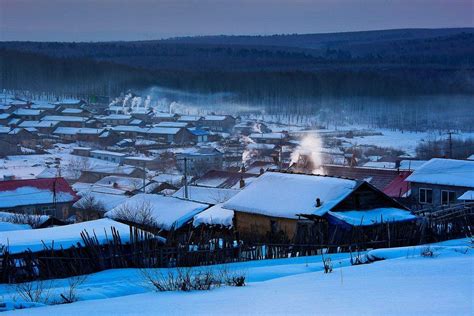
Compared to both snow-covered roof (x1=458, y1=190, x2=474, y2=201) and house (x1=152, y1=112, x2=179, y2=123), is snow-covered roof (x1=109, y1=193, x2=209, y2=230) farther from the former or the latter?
house (x1=152, y1=112, x2=179, y2=123)

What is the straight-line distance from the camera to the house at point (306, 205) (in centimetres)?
1316

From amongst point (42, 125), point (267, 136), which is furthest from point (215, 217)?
point (42, 125)

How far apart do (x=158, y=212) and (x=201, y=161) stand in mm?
28671

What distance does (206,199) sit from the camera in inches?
933

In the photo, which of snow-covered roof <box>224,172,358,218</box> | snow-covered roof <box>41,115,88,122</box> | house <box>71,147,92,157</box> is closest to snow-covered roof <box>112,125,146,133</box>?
snow-covered roof <box>41,115,88,122</box>

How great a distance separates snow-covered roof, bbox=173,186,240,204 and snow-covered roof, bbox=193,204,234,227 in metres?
7.38

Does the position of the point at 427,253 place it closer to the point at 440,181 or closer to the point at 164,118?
the point at 440,181

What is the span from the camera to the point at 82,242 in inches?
366

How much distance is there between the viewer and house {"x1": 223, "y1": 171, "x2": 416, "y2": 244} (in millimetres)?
13156

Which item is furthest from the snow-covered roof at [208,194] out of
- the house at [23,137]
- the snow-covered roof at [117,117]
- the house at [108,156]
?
the snow-covered roof at [117,117]

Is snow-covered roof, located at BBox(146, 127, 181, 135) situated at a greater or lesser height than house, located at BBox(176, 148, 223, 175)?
greater

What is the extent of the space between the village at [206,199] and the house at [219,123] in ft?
15.5

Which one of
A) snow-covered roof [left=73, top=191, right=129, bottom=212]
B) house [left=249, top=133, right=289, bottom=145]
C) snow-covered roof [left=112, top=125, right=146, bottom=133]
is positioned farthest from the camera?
snow-covered roof [left=112, top=125, right=146, bottom=133]

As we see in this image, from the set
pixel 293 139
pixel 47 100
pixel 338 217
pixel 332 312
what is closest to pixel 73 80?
pixel 47 100
